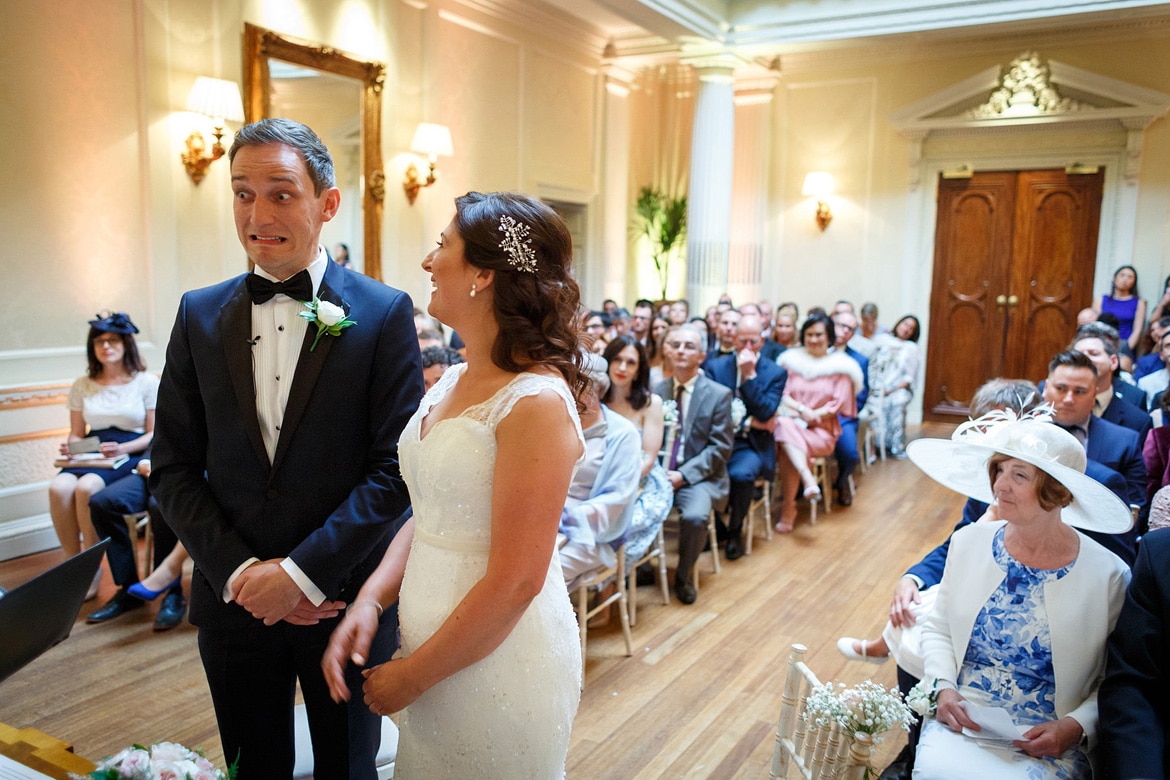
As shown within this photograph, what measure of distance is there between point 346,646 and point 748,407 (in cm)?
440

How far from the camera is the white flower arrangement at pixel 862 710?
6.29 feet

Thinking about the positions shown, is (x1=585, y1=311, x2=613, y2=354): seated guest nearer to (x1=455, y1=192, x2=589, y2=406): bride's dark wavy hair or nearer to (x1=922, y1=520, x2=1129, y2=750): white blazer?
(x1=922, y1=520, x2=1129, y2=750): white blazer

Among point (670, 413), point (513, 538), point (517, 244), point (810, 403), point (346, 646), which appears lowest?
point (810, 403)

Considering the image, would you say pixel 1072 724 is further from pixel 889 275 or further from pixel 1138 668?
pixel 889 275

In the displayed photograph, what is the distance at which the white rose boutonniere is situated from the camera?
1676mm

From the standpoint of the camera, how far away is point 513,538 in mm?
1295

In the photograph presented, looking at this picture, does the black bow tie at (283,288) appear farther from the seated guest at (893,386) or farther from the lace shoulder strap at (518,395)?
the seated guest at (893,386)

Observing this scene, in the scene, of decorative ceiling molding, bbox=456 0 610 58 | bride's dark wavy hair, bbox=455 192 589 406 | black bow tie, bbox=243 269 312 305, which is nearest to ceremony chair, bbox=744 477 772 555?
black bow tie, bbox=243 269 312 305

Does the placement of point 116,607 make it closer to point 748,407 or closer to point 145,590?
point 145,590

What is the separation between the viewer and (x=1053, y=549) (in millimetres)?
2162

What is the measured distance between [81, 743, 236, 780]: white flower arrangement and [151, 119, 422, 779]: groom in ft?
1.34

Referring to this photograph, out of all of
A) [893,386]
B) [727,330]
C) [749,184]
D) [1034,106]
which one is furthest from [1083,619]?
[749,184]

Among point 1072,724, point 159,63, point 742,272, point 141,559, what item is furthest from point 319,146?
point 742,272

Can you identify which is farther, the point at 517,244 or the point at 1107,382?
the point at 1107,382
